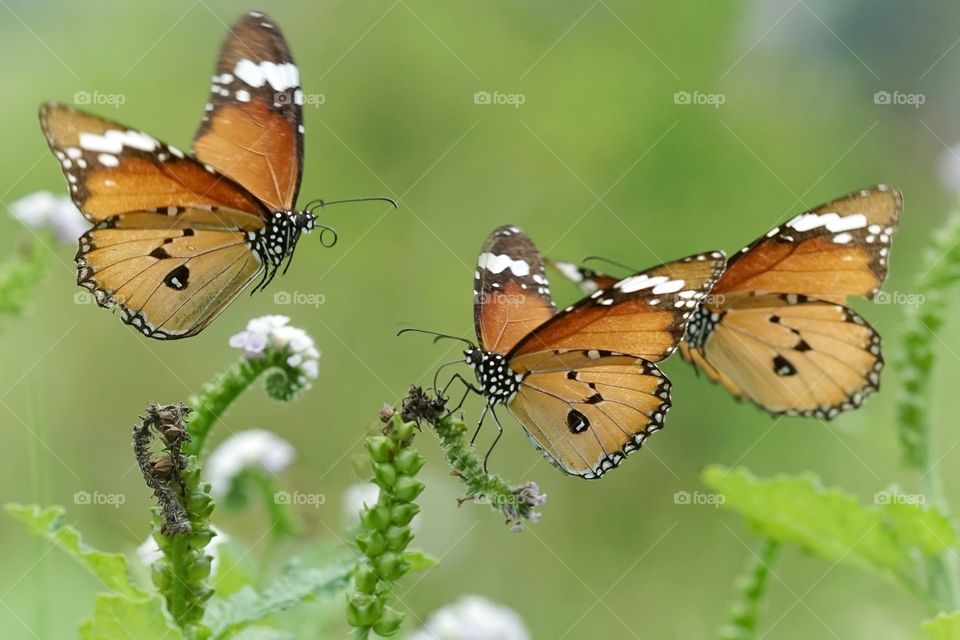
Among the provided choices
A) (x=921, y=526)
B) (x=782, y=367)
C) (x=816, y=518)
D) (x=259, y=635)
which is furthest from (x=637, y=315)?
(x=259, y=635)

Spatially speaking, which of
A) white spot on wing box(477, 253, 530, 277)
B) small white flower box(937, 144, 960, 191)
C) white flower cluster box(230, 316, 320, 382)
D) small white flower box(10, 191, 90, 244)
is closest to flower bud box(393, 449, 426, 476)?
white flower cluster box(230, 316, 320, 382)

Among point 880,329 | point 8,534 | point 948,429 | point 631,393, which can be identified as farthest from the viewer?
point 880,329

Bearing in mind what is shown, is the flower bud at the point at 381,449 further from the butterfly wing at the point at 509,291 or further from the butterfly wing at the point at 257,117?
the butterfly wing at the point at 257,117

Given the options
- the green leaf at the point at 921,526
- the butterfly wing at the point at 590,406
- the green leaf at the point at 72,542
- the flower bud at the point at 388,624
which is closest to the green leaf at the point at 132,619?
the green leaf at the point at 72,542

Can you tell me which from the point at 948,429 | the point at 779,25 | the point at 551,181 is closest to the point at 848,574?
the point at 948,429

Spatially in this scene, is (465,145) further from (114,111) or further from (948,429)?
(948,429)

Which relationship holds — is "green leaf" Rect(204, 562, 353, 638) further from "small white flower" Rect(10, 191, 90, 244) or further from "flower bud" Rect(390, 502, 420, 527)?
"small white flower" Rect(10, 191, 90, 244)
